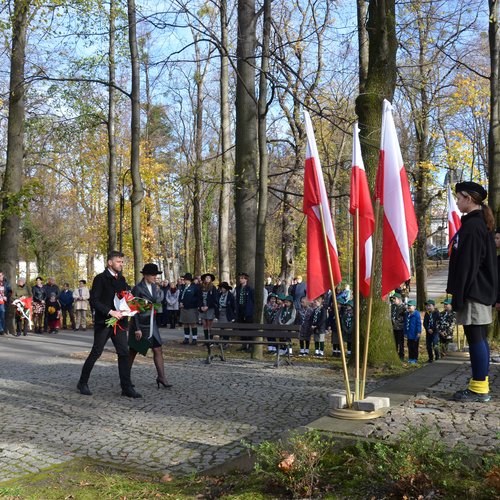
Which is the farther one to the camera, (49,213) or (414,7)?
(49,213)

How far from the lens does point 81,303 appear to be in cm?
2367

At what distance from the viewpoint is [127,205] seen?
40812 mm

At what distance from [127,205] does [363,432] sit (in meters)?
37.1

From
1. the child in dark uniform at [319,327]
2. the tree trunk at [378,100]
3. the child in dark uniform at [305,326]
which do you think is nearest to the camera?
the tree trunk at [378,100]

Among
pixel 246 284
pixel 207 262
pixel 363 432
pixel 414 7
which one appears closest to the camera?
pixel 363 432

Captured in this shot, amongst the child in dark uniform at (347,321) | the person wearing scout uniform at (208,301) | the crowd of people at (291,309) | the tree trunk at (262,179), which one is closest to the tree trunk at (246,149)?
the crowd of people at (291,309)

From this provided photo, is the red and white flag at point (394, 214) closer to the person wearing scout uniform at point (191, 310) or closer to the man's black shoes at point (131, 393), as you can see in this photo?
the man's black shoes at point (131, 393)

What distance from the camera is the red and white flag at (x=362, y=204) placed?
6246mm

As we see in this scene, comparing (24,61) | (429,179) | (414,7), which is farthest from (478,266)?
(429,179)

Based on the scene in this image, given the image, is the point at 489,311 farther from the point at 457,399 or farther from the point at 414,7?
the point at 414,7

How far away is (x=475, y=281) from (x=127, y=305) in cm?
507

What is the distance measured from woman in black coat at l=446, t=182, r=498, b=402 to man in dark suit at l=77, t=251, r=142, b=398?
4760 millimetres

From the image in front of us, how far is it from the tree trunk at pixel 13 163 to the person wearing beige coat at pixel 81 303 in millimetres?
2813

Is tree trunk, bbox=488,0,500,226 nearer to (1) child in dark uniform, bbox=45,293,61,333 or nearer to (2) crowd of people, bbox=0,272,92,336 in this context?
(2) crowd of people, bbox=0,272,92,336
